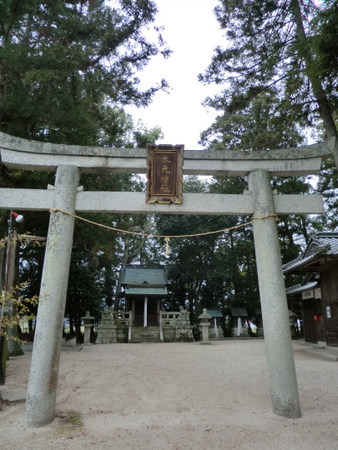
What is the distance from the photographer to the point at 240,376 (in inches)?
279

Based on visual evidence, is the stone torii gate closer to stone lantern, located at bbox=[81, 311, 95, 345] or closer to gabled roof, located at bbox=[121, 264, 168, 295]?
stone lantern, located at bbox=[81, 311, 95, 345]

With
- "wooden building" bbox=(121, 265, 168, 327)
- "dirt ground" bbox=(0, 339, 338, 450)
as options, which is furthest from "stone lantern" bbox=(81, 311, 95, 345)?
"dirt ground" bbox=(0, 339, 338, 450)

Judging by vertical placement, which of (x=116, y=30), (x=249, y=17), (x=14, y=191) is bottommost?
(x=14, y=191)

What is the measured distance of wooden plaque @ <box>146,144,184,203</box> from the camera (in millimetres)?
5062

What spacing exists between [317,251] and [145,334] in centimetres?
1165

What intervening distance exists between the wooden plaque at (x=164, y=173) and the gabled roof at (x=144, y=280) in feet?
52.6

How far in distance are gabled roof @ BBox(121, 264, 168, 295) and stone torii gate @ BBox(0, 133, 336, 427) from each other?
52.5ft

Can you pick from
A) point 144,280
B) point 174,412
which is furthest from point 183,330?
point 174,412

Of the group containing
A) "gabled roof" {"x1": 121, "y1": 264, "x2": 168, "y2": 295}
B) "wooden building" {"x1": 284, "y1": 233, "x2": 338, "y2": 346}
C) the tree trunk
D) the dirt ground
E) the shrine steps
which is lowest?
the dirt ground

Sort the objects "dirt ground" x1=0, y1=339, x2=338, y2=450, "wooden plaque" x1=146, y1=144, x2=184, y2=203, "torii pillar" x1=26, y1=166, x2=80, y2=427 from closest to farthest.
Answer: "dirt ground" x1=0, y1=339, x2=338, y2=450, "torii pillar" x1=26, y1=166, x2=80, y2=427, "wooden plaque" x1=146, y1=144, x2=184, y2=203

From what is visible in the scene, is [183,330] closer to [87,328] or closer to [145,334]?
[145,334]

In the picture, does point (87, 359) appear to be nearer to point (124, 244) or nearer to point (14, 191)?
point (14, 191)

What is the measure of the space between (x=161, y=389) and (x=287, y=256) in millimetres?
18921

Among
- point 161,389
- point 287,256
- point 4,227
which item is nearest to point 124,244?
point 287,256
